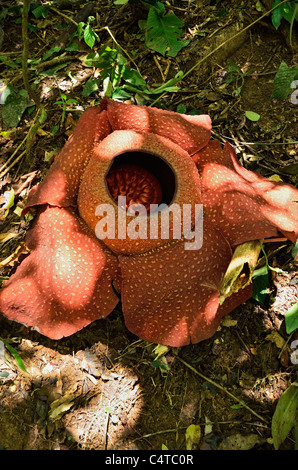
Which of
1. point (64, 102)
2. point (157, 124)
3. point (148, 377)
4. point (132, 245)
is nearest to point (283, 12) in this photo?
point (157, 124)

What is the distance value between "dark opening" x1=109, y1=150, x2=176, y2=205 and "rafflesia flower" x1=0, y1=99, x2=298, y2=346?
0.6 inches

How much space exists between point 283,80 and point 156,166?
3.49ft

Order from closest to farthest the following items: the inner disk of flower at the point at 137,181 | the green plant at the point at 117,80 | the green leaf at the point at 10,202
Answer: the inner disk of flower at the point at 137,181, the green leaf at the point at 10,202, the green plant at the point at 117,80

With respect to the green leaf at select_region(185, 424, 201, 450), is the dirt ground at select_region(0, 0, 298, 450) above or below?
above

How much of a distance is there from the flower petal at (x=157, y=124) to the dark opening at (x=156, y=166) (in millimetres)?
129

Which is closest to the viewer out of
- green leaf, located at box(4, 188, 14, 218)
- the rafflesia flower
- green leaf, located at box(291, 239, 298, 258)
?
the rafflesia flower

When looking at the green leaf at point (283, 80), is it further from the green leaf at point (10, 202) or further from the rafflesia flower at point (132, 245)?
the green leaf at point (10, 202)

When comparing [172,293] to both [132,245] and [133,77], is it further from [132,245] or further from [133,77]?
[133,77]

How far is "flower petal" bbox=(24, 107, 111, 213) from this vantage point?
6.65 feet

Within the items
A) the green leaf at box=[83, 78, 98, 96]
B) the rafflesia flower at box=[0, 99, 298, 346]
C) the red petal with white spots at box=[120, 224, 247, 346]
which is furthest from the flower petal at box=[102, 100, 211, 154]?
the green leaf at box=[83, 78, 98, 96]

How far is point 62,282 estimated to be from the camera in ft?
6.32

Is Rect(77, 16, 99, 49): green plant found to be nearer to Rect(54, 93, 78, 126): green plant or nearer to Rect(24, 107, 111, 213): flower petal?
Rect(54, 93, 78, 126): green plant

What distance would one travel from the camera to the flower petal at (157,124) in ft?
6.98

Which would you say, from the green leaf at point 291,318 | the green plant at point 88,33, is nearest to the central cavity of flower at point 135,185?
the green leaf at point 291,318
